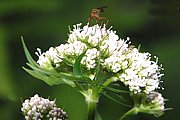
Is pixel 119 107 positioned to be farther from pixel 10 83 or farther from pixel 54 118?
pixel 54 118

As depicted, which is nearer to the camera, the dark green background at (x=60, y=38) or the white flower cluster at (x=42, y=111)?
the white flower cluster at (x=42, y=111)

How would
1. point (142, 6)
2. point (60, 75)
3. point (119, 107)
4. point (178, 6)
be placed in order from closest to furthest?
point (60, 75) → point (119, 107) → point (142, 6) → point (178, 6)

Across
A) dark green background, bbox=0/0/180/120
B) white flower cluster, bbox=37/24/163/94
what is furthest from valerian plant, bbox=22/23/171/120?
dark green background, bbox=0/0/180/120

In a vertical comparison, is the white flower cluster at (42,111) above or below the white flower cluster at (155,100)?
below

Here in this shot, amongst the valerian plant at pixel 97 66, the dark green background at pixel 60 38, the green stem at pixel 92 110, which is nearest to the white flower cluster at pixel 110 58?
the valerian plant at pixel 97 66

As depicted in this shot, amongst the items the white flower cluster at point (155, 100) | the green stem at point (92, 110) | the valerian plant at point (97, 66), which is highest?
the valerian plant at point (97, 66)

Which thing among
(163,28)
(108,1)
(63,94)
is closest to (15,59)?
(63,94)

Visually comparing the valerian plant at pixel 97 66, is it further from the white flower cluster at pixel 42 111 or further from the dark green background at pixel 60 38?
the dark green background at pixel 60 38
